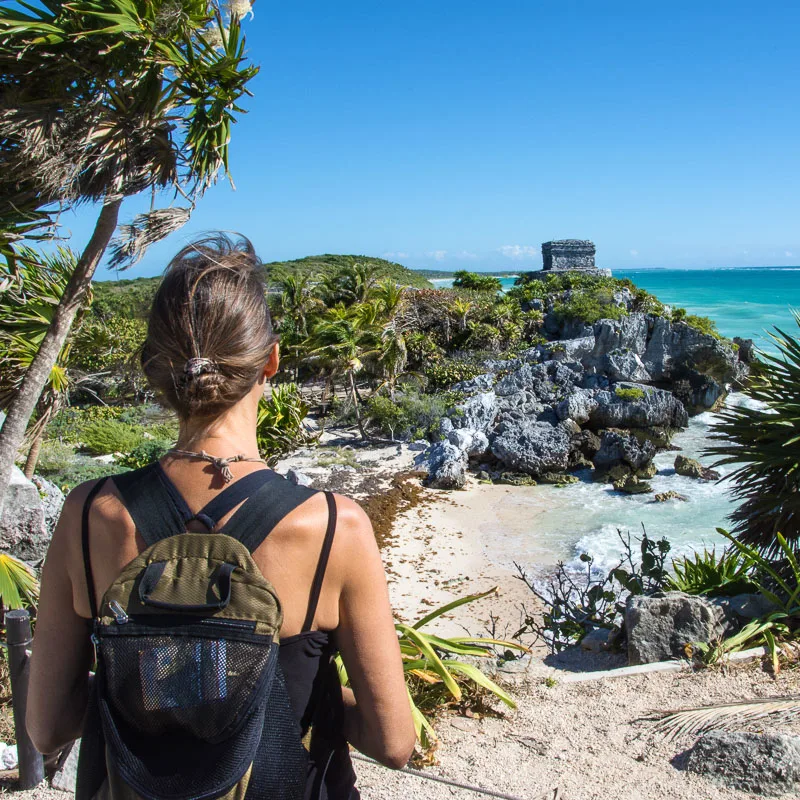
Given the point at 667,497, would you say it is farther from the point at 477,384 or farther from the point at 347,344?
the point at 347,344

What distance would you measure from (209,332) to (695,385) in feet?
79.5

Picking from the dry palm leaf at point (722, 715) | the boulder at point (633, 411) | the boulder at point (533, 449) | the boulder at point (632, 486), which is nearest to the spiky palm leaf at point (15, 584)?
the dry palm leaf at point (722, 715)

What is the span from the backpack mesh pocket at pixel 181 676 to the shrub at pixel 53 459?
13447 mm

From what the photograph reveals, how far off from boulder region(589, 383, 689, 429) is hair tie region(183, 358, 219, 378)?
18.7 meters

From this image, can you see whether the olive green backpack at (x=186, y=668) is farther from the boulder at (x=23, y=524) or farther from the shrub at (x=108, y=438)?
the shrub at (x=108, y=438)

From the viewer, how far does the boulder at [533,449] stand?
54.7 feet

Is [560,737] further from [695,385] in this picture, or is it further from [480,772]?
[695,385]

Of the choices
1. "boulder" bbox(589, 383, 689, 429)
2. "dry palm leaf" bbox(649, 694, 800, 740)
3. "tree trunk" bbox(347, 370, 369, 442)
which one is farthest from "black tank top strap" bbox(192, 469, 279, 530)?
"boulder" bbox(589, 383, 689, 429)

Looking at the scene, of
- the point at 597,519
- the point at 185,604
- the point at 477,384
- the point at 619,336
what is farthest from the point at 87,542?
the point at 619,336

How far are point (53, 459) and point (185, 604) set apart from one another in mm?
14009

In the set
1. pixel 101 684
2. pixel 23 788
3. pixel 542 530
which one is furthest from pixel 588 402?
pixel 101 684

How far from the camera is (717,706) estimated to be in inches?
132

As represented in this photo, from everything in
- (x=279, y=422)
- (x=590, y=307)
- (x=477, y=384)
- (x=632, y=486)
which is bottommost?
(x=632, y=486)

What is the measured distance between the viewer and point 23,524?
509 cm
